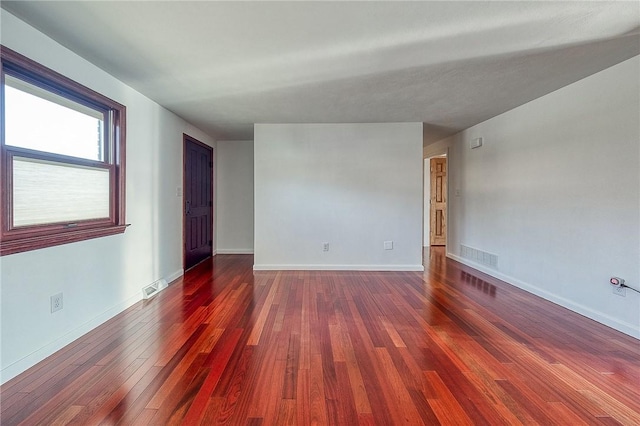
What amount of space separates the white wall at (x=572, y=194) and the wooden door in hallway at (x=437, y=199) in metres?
2.49

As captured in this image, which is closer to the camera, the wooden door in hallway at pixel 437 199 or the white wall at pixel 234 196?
the white wall at pixel 234 196

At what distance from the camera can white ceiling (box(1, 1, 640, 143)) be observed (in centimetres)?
182

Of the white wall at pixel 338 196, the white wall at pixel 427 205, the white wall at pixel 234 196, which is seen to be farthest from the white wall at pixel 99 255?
the white wall at pixel 427 205

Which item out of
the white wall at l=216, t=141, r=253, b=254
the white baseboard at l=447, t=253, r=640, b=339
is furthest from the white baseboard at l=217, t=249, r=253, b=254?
the white baseboard at l=447, t=253, r=640, b=339

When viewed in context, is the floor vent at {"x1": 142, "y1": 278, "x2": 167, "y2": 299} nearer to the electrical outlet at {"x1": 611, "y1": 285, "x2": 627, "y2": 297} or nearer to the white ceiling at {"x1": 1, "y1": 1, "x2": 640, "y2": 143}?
the white ceiling at {"x1": 1, "y1": 1, "x2": 640, "y2": 143}

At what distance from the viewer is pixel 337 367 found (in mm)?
1965

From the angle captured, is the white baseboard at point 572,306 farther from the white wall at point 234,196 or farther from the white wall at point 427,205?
the white wall at point 234,196

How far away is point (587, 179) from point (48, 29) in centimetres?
460

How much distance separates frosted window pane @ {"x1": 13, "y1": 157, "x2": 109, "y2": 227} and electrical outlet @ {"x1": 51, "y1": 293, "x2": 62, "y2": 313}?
55cm

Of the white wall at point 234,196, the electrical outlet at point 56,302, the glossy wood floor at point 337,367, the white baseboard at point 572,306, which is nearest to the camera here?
the glossy wood floor at point 337,367

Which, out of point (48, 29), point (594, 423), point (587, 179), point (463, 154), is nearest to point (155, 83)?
point (48, 29)

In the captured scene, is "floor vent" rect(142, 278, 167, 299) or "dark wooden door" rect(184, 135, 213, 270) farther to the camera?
"dark wooden door" rect(184, 135, 213, 270)

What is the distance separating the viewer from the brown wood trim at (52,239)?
72.4 inches

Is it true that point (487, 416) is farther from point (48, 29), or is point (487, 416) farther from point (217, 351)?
point (48, 29)
